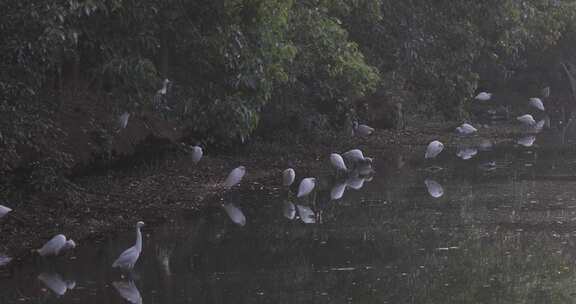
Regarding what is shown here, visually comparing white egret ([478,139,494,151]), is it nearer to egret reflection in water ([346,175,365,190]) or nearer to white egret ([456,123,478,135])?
white egret ([456,123,478,135])

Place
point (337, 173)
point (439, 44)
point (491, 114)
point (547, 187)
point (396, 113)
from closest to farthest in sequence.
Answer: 1. point (547, 187)
2. point (337, 173)
3. point (439, 44)
4. point (396, 113)
5. point (491, 114)

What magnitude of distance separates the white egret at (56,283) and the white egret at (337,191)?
5510 millimetres

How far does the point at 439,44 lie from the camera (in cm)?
2166

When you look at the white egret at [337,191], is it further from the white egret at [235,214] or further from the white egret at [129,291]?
the white egret at [129,291]

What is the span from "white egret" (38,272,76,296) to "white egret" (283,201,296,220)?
151 inches

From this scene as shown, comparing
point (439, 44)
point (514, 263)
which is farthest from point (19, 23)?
point (439, 44)

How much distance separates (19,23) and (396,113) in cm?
1335

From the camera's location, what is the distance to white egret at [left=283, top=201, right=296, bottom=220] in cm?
1314

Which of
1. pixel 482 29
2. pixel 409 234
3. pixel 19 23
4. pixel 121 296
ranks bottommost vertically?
pixel 121 296

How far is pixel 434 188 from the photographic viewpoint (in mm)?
15297

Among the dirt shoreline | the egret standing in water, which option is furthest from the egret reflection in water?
the egret standing in water

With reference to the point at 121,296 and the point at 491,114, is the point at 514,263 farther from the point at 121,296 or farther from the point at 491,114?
the point at 491,114

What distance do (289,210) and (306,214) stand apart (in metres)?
0.44

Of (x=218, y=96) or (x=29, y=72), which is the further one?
(x=218, y=96)
